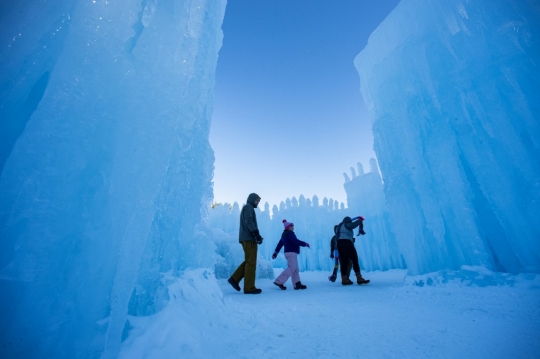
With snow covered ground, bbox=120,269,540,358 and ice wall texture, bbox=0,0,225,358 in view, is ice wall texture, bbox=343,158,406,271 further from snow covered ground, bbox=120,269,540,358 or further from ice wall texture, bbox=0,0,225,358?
ice wall texture, bbox=0,0,225,358

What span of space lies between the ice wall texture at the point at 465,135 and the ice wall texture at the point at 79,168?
4995mm

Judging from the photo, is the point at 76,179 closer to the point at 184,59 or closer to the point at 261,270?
the point at 184,59

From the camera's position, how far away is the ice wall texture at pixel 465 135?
3.70 metres

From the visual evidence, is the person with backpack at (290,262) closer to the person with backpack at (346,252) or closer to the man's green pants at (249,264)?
the man's green pants at (249,264)

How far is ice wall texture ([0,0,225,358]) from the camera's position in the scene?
105 centimetres

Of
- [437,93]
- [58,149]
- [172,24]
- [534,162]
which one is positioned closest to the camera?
[58,149]

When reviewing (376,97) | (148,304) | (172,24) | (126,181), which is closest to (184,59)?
(172,24)

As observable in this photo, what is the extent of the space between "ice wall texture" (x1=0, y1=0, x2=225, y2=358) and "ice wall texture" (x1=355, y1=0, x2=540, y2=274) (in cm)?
500

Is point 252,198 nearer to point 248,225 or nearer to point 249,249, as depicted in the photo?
point 248,225

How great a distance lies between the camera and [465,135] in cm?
430

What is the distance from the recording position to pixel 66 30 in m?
1.40

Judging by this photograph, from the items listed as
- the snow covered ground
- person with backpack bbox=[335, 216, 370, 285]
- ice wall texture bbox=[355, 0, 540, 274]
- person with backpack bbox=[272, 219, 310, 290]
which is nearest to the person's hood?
person with backpack bbox=[272, 219, 310, 290]

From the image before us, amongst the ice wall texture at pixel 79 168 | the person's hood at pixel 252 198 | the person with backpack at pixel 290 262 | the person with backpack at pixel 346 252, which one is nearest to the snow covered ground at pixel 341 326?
the ice wall texture at pixel 79 168

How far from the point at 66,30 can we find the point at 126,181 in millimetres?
1012
